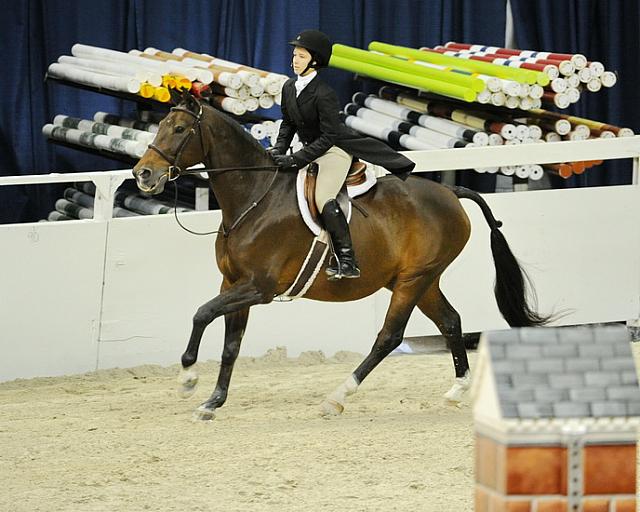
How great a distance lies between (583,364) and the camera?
8.89 ft

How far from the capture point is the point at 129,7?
844cm

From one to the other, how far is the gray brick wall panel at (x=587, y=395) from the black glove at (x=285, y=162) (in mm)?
3147

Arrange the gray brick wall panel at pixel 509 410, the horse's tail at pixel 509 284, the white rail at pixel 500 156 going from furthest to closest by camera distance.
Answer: the white rail at pixel 500 156 → the horse's tail at pixel 509 284 → the gray brick wall panel at pixel 509 410

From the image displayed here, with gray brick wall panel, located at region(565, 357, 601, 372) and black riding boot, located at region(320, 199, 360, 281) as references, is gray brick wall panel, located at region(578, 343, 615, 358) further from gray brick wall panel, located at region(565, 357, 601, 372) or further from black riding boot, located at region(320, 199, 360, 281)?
black riding boot, located at region(320, 199, 360, 281)

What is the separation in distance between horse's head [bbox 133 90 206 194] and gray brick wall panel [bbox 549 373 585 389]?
9.99 ft

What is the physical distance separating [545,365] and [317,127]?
3.20 meters

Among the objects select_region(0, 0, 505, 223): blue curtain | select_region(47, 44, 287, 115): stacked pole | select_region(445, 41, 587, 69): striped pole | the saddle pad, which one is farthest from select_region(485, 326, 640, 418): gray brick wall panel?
select_region(0, 0, 505, 223): blue curtain

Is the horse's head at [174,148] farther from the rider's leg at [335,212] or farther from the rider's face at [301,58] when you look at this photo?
the rider's leg at [335,212]

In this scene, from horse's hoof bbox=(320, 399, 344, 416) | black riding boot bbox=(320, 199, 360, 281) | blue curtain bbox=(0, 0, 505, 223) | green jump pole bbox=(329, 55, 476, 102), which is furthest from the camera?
blue curtain bbox=(0, 0, 505, 223)

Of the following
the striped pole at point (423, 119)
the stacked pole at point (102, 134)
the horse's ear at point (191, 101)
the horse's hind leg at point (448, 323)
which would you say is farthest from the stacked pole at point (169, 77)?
the horse's hind leg at point (448, 323)

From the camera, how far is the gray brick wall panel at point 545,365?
2.68 m

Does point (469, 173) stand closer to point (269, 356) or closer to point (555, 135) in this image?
point (555, 135)

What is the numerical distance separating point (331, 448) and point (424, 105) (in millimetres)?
4060

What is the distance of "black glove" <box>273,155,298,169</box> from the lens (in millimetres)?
5680
